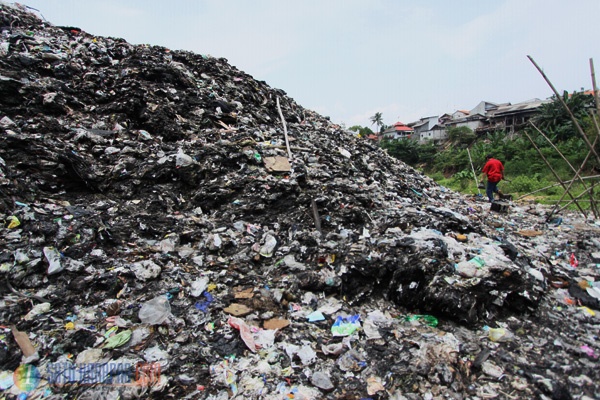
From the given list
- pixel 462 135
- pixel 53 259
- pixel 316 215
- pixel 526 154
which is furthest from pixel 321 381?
pixel 462 135

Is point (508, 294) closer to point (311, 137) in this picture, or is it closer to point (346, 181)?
point (346, 181)

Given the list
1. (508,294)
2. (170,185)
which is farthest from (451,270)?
(170,185)

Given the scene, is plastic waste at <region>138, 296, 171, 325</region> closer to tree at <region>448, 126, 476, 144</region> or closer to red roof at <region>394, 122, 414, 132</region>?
tree at <region>448, 126, 476, 144</region>

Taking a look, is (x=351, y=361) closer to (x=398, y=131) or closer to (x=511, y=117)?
(x=511, y=117)

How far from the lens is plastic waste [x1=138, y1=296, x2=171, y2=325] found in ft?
7.20

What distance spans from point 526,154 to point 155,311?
63.8 ft

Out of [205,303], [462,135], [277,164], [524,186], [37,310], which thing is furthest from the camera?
[462,135]

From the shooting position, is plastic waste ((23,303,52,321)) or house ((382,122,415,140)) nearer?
plastic waste ((23,303,52,321))

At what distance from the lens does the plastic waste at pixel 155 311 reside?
2.20m

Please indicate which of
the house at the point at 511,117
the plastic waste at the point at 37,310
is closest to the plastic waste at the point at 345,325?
the plastic waste at the point at 37,310

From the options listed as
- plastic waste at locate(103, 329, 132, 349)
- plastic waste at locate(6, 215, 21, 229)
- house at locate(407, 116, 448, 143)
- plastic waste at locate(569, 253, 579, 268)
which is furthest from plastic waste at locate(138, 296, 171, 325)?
house at locate(407, 116, 448, 143)

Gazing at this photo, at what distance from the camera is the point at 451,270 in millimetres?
2469

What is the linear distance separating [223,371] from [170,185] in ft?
7.72

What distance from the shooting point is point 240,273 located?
2.79m
